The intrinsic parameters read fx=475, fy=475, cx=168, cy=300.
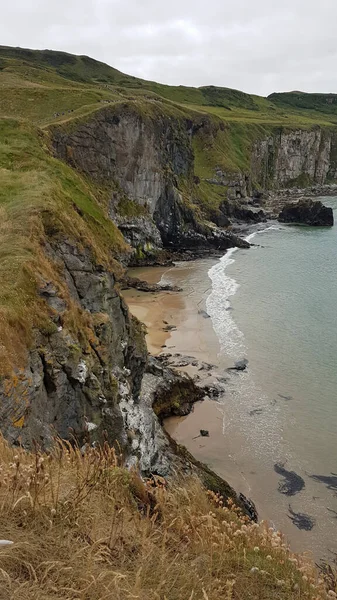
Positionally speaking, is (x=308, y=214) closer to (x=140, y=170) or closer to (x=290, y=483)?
(x=140, y=170)

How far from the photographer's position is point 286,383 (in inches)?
1114

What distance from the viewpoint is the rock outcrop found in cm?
9281

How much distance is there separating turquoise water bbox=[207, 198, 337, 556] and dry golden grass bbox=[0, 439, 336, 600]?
495 inches

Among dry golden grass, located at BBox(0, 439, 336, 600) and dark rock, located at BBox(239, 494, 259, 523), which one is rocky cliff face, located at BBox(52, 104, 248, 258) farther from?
dry golden grass, located at BBox(0, 439, 336, 600)

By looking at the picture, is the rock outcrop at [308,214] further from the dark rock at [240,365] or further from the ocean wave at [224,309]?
the dark rock at [240,365]

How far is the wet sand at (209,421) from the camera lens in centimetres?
1848

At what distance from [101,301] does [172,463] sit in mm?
6234

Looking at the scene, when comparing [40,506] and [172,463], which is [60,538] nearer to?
[40,506]

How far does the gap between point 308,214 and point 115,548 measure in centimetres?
9639

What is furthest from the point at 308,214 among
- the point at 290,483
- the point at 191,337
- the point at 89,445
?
the point at 89,445

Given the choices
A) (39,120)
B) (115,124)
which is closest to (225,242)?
(115,124)

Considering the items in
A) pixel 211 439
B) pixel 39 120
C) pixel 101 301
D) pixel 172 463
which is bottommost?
pixel 211 439

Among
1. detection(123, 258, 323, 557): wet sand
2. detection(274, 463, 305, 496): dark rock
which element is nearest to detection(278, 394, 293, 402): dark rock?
detection(123, 258, 323, 557): wet sand

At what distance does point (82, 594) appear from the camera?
3.67 m
